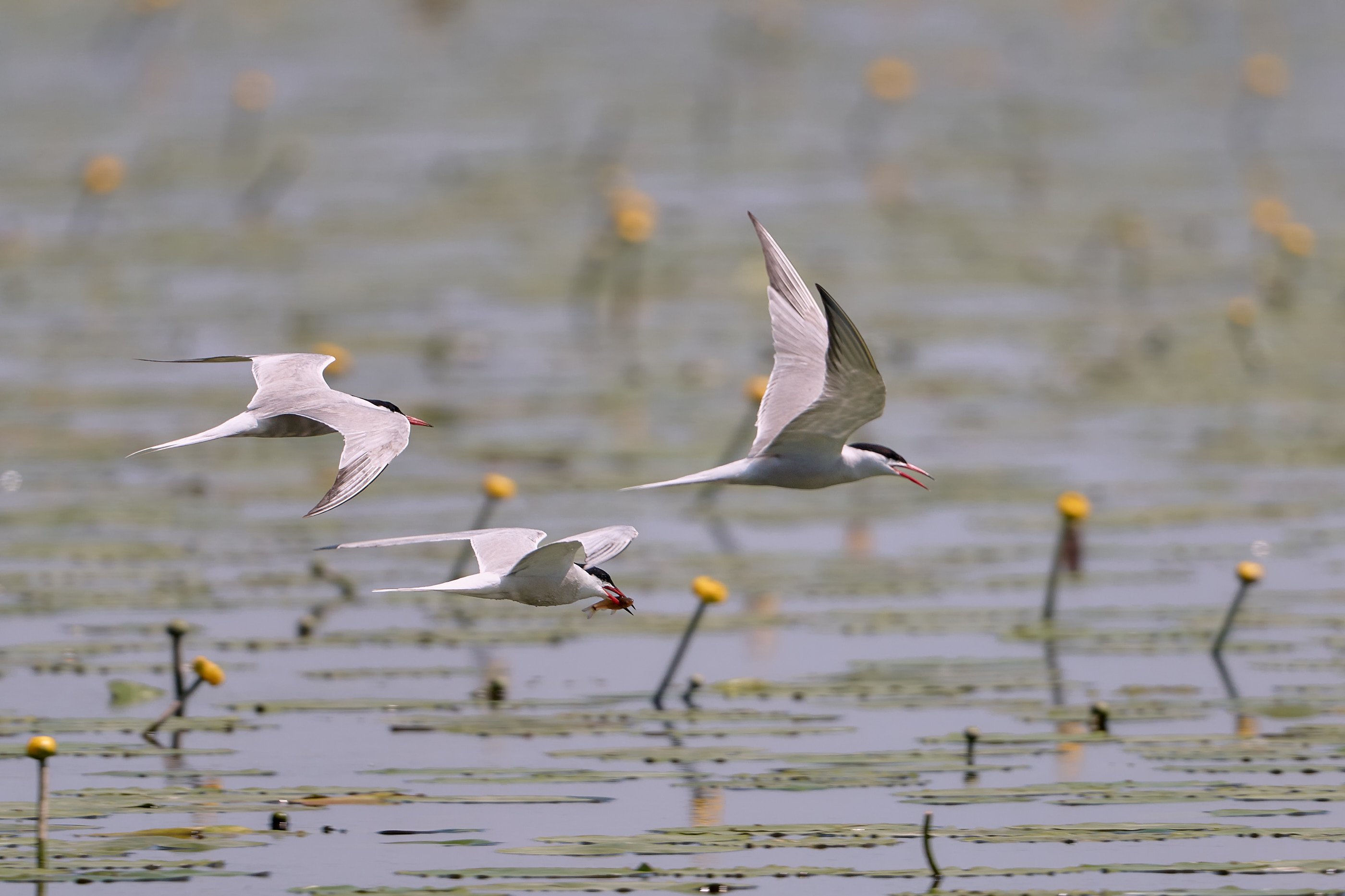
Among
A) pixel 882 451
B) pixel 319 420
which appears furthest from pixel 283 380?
pixel 882 451

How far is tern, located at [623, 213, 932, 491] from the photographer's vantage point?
700 centimetres

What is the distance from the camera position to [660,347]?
1645 centimetres

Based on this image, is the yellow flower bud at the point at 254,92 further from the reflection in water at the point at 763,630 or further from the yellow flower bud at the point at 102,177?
the reflection in water at the point at 763,630

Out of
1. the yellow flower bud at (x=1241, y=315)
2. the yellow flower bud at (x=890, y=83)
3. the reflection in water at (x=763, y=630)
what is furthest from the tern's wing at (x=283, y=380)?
the yellow flower bud at (x=890, y=83)

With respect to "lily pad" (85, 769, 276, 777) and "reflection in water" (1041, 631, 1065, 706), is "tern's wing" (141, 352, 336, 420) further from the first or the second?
"reflection in water" (1041, 631, 1065, 706)

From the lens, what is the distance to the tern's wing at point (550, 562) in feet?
21.2

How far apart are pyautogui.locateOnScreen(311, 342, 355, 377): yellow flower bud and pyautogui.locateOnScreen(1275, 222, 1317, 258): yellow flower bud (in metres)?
6.71

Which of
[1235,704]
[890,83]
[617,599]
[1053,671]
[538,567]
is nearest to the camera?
[538,567]

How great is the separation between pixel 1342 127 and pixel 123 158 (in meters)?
12.3

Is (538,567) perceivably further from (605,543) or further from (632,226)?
(632,226)

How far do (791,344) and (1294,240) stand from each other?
10.6 m

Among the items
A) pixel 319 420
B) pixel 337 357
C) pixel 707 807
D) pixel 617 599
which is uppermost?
pixel 337 357

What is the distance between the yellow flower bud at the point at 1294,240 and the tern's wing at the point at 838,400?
1069cm

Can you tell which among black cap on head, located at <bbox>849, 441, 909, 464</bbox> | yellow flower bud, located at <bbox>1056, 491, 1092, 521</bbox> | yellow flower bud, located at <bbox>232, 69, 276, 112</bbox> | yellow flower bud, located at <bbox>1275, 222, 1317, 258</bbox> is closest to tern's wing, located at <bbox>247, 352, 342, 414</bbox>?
black cap on head, located at <bbox>849, 441, 909, 464</bbox>
